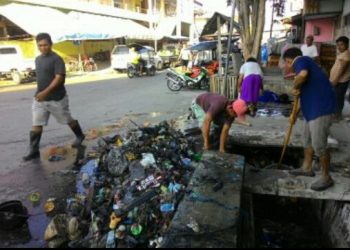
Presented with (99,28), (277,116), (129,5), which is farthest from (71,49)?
(277,116)

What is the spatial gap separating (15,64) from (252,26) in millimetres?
13219

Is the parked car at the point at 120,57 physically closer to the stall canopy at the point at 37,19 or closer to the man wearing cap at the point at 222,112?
the stall canopy at the point at 37,19

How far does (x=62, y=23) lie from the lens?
26016 mm

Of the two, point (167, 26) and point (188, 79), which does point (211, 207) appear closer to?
point (188, 79)

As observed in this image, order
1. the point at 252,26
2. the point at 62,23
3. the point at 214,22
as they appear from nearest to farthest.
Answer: the point at 252,26 → the point at 214,22 → the point at 62,23

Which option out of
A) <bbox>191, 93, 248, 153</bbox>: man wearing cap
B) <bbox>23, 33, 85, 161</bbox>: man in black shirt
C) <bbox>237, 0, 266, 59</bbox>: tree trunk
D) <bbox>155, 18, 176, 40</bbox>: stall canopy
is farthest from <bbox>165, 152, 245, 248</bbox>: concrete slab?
<bbox>155, 18, 176, 40</bbox>: stall canopy

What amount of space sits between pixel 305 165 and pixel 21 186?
12.3 feet

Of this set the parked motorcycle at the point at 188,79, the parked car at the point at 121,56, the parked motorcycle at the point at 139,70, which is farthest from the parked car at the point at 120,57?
the parked motorcycle at the point at 188,79

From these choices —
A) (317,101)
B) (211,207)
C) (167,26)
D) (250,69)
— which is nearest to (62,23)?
(250,69)

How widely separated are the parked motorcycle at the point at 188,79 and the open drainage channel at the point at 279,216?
33.3 feet

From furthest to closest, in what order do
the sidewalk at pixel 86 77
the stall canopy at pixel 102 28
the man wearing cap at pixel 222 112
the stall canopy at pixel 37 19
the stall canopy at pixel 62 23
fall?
the stall canopy at pixel 102 28 < the stall canopy at pixel 62 23 < the stall canopy at pixel 37 19 < the sidewalk at pixel 86 77 < the man wearing cap at pixel 222 112

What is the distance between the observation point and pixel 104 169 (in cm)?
575

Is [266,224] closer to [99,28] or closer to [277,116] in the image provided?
Answer: [277,116]

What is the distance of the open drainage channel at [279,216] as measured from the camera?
4684 millimetres
